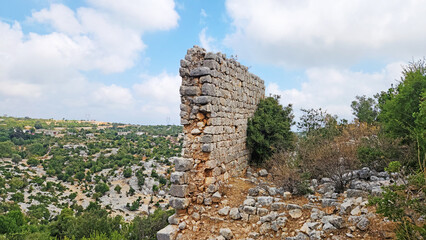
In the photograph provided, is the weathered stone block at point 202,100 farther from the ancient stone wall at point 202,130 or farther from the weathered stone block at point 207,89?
the weathered stone block at point 207,89

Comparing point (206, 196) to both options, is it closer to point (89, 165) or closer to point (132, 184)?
point (132, 184)

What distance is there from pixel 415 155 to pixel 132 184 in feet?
105

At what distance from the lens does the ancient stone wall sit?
5.61 meters

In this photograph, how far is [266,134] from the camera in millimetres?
8719

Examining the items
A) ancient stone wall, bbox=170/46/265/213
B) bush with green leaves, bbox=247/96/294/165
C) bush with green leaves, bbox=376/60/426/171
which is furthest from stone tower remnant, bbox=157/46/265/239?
bush with green leaves, bbox=376/60/426/171

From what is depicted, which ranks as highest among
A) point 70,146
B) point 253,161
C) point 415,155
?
point 415,155

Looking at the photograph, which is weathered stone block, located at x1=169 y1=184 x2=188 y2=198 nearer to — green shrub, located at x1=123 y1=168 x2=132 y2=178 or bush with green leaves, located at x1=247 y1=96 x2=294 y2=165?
bush with green leaves, located at x1=247 y1=96 x2=294 y2=165

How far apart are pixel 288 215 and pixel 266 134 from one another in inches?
167

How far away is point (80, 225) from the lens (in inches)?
569

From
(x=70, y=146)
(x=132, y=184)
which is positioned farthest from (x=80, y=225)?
(x=70, y=146)

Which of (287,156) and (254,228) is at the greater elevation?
(287,156)

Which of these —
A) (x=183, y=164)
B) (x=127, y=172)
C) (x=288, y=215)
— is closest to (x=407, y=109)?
(x=288, y=215)

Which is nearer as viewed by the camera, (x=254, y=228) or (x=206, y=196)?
(x=254, y=228)

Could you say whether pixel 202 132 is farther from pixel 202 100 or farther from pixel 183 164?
pixel 183 164
